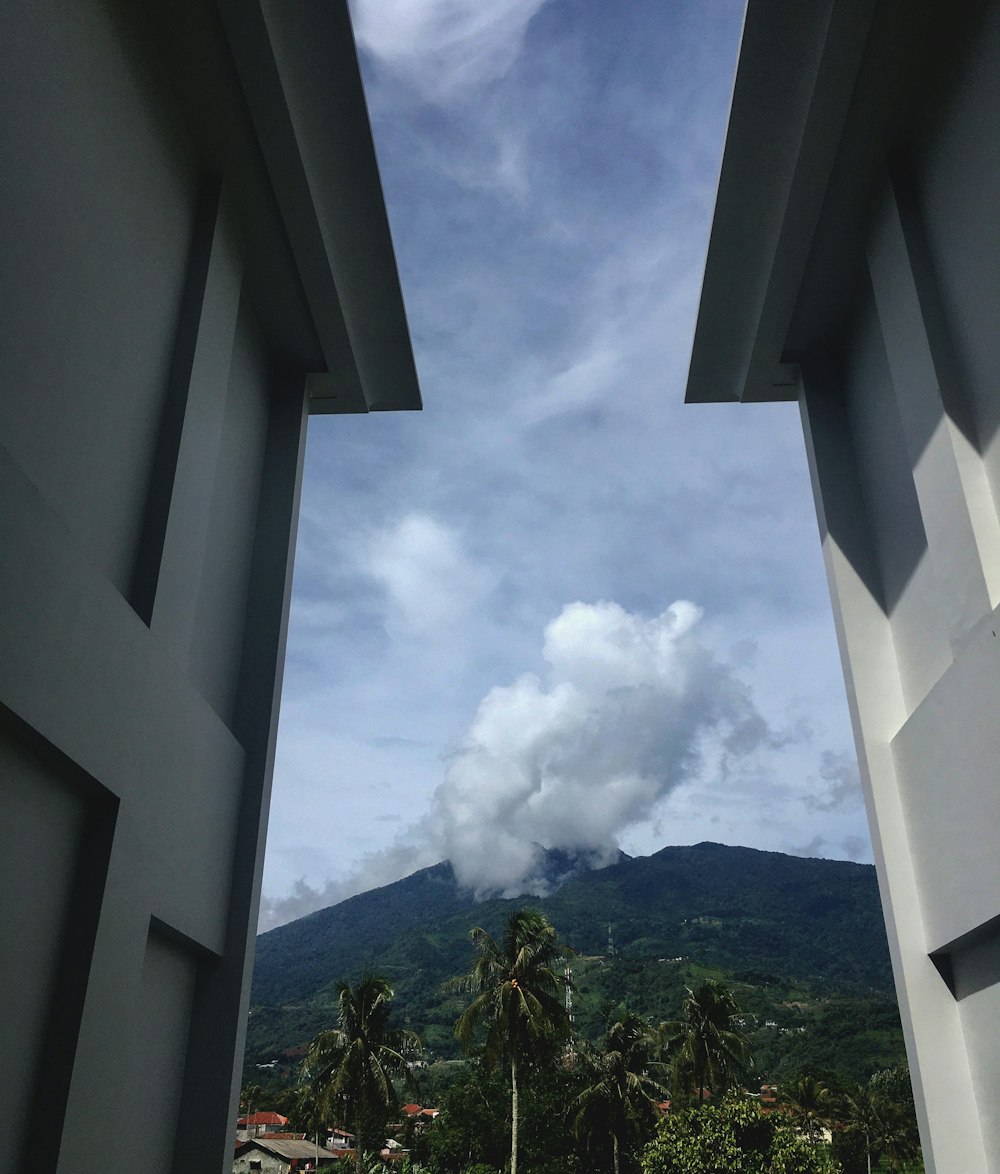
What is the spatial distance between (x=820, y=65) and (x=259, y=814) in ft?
18.6

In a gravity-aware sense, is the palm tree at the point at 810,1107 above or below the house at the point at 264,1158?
above

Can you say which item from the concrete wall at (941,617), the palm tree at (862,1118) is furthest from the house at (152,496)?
the palm tree at (862,1118)

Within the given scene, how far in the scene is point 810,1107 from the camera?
4297 centimetres

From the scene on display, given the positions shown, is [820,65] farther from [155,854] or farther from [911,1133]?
[911,1133]

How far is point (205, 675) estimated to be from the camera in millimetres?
6242

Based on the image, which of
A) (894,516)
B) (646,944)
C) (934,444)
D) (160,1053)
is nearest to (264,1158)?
(160,1053)

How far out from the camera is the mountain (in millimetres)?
71625

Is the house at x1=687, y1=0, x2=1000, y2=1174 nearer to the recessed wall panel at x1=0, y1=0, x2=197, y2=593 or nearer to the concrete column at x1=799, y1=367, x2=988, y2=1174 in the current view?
the concrete column at x1=799, y1=367, x2=988, y2=1174

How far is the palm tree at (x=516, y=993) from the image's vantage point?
83.0ft

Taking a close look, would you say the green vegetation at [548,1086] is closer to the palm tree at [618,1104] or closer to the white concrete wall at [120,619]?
the palm tree at [618,1104]

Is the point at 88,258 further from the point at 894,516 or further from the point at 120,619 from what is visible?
the point at 894,516

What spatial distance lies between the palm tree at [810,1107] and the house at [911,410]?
4333 centimetres

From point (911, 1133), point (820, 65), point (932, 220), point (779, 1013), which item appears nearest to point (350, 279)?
point (820, 65)

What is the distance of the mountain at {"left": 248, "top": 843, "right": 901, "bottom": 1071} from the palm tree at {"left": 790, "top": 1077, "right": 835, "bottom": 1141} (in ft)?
20.5
